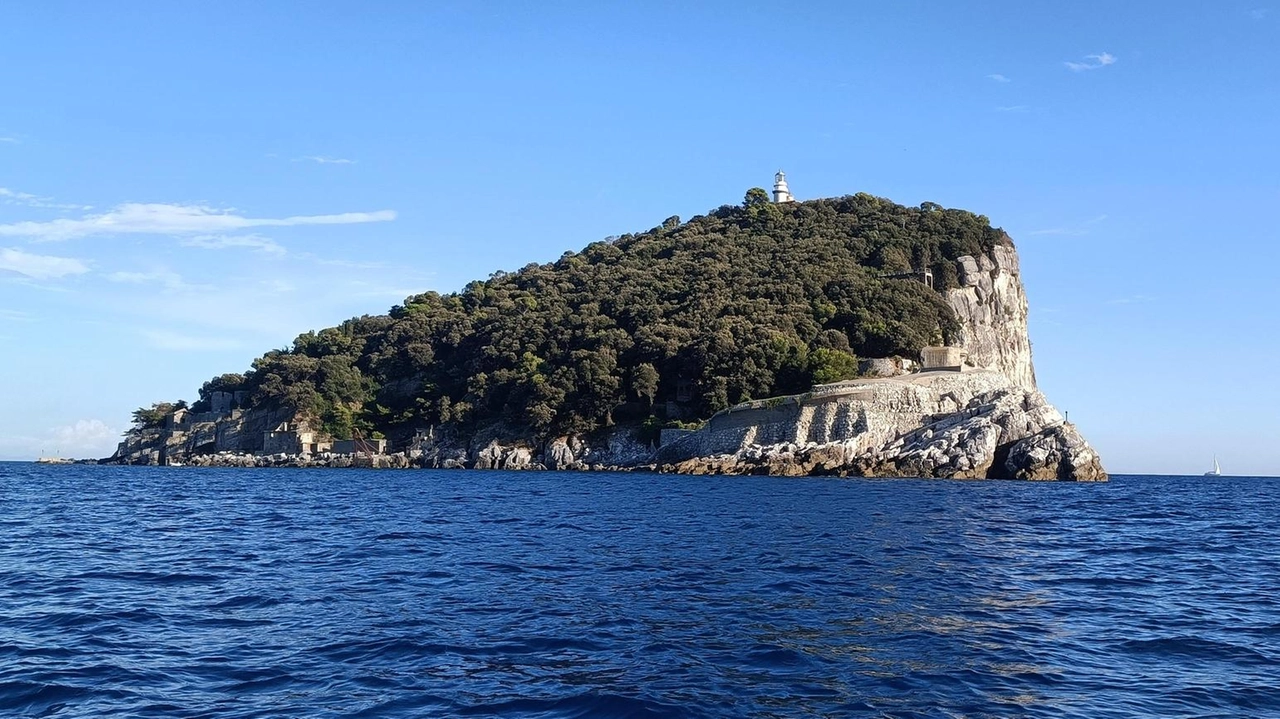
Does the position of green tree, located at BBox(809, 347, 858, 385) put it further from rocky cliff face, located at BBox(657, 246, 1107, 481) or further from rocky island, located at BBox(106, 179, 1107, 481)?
rocky cliff face, located at BBox(657, 246, 1107, 481)

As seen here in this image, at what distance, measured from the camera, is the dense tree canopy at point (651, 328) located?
7881 cm

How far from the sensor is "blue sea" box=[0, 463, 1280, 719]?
9.82 meters

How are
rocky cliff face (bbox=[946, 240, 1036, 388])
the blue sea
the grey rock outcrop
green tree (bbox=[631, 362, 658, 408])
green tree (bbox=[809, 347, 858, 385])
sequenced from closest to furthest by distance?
the blue sea
the grey rock outcrop
green tree (bbox=[809, 347, 858, 385])
green tree (bbox=[631, 362, 658, 408])
rocky cliff face (bbox=[946, 240, 1036, 388])

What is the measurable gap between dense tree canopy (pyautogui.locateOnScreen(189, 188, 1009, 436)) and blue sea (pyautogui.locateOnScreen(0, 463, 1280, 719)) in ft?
165

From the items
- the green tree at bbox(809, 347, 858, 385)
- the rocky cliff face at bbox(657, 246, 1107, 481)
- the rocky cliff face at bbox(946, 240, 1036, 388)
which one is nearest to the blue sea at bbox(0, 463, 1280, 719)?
the rocky cliff face at bbox(657, 246, 1107, 481)

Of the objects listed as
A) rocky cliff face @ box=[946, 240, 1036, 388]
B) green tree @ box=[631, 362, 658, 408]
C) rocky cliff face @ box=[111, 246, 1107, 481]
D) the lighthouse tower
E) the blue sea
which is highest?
the lighthouse tower

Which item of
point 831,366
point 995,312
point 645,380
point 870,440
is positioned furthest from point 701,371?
point 995,312

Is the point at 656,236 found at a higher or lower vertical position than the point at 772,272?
higher

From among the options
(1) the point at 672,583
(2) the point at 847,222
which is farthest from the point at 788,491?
(2) the point at 847,222

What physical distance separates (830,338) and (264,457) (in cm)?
5366

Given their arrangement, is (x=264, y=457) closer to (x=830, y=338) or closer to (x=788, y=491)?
(x=830, y=338)

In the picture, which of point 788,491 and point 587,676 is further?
point 788,491

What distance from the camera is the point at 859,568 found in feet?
60.2

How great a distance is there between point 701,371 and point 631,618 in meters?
64.4
